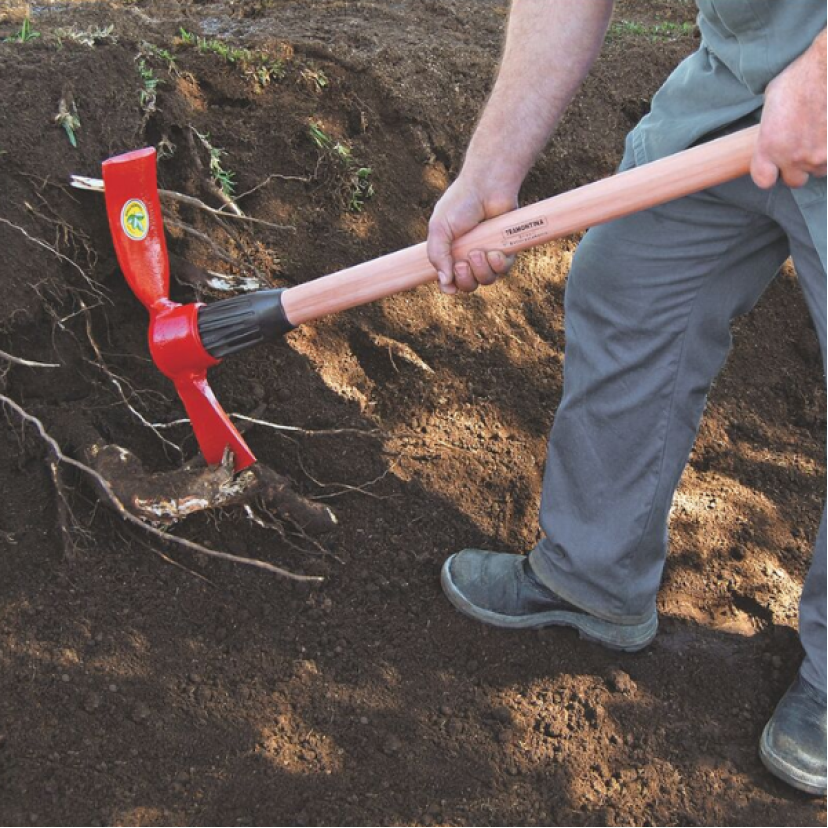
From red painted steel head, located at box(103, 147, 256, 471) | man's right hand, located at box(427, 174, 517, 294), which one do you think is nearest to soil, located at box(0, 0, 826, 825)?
red painted steel head, located at box(103, 147, 256, 471)

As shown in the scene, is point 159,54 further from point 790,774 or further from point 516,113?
point 790,774

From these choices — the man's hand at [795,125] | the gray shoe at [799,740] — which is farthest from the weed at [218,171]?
the gray shoe at [799,740]

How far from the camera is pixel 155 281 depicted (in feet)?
7.27

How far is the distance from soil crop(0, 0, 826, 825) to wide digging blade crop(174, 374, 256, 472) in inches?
8.1

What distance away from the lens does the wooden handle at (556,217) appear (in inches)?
65.0

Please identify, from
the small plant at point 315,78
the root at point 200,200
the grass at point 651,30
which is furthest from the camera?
the grass at point 651,30

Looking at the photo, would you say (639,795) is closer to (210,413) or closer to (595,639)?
(595,639)

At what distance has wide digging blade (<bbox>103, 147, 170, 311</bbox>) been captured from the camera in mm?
2162

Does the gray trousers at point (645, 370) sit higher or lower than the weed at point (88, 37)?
lower

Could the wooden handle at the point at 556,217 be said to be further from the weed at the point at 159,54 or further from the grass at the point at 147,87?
the weed at the point at 159,54

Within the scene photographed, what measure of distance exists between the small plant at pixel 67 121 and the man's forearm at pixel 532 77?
1214 mm

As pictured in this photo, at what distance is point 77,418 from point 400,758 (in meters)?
1.16

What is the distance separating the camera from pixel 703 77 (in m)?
1.76

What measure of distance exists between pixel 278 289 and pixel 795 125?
1.11 metres
